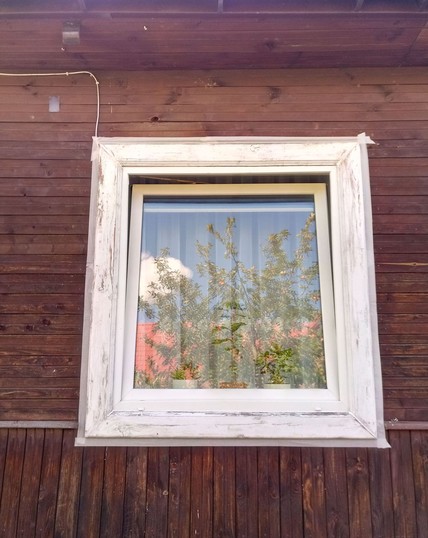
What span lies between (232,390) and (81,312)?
0.69m

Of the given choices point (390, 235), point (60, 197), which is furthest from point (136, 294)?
point (390, 235)

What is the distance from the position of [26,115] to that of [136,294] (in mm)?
926

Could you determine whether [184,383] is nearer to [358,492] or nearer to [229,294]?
→ [229,294]

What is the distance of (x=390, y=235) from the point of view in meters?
1.70

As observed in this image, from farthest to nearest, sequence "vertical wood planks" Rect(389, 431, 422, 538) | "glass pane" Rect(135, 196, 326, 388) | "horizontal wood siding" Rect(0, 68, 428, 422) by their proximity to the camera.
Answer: "glass pane" Rect(135, 196, 326, 388)
"horizontal wood siding" Rect(0, 68, 428, 422)
"vertical wood planks" Rect(389, 431, 422, 538)

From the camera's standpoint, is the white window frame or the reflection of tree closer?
the white window frame

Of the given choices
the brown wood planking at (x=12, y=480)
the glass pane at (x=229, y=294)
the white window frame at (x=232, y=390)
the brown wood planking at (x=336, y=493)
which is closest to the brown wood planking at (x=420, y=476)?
the white window frame at (x=232, y=390)

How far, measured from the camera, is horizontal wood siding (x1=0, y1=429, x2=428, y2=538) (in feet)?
4.92

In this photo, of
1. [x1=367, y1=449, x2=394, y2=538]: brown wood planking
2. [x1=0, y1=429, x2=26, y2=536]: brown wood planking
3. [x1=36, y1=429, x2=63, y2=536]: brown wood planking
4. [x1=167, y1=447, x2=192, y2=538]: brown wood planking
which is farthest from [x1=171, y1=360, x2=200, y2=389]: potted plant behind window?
[x1=367, y1=449, x2=394, y2=538]: brown wood planking

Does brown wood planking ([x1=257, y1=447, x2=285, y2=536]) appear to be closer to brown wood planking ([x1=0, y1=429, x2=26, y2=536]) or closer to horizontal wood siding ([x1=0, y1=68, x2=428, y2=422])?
horizontal wood siding ([x1=0, y1=68, x2=428, y2=422])

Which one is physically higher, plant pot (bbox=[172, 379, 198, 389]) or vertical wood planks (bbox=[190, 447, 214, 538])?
plant pot (bbox=[172, 379, 198, 389])

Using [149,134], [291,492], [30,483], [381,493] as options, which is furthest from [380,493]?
[149,134]

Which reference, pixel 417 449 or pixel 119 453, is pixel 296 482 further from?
pixel 119 453

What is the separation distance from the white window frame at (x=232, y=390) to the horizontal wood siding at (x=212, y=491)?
0.08m
